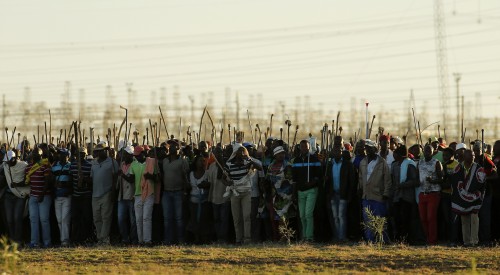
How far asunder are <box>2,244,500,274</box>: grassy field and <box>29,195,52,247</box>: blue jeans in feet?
6.83

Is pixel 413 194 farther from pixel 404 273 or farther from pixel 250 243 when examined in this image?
pixel 404 273

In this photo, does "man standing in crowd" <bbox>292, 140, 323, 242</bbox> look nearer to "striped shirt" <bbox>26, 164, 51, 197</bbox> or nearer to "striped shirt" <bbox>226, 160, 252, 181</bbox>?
"striped shirt" <bbox>226, 160, 252, 181</bbox>

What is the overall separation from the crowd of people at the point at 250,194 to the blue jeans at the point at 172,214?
2 centimetres

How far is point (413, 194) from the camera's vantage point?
24.7 metres

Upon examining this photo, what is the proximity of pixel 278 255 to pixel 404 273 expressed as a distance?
11.7 ft

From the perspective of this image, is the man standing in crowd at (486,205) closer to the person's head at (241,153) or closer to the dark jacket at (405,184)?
the dark jacket at (405,184)

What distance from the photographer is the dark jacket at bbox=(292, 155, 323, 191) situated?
25047 millimetres

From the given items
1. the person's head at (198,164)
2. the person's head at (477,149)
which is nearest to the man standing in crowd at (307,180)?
the person's head at (198,164)

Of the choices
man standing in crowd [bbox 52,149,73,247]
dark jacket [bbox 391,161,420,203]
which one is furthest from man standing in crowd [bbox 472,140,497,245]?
man standing in crowd [bbox 52,149,73,247]

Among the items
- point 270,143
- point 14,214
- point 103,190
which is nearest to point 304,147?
point 270,143

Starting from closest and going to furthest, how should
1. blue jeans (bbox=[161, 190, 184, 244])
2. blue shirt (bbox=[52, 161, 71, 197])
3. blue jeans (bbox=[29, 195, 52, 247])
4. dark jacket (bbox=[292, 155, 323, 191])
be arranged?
dark jacket (bbox=[292, 155, 323, 191]), blue jeans (bbox=[161, 190, 184, 244]), blue shirt (bbox=[52, 161, 71, 197]), blue jeans (bbox=[29, 195, 52, 247])

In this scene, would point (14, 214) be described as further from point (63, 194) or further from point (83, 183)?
point (83, 183)

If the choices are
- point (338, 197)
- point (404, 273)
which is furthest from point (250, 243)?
point (404, 273)

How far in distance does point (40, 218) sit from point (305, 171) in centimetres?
620
